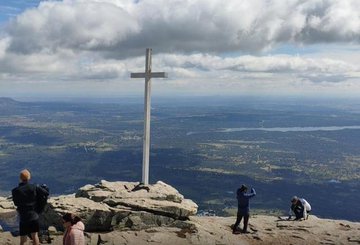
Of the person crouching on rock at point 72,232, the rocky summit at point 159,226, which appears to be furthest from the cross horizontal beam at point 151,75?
the person crouching on rock at point 72,232

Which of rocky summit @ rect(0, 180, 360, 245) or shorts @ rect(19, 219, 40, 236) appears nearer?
shorts @ rect(19, 219, 40, 236)

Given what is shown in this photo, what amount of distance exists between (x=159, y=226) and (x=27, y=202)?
21.4 feet

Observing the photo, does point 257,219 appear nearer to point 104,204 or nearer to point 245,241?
point 245,241

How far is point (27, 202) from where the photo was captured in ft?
43.6

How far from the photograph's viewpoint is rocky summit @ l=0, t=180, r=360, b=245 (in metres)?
17.2

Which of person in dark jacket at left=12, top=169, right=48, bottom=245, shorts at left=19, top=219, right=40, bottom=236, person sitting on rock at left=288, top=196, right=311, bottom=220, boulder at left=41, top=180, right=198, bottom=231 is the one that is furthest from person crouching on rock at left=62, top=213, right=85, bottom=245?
person sitting on rock at left=288, top=196, right=311, bottom=220

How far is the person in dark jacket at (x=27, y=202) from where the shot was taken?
13.2 meters

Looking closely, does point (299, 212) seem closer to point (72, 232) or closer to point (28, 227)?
point (28, 227)

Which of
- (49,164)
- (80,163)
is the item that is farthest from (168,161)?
(49,164)

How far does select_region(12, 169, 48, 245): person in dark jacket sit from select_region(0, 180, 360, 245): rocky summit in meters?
3.06

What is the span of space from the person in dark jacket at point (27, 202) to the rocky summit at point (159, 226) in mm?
3065

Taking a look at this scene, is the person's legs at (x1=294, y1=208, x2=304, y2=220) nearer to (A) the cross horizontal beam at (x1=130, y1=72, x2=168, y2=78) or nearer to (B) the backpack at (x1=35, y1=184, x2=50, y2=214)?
(A) the cross horizontal beam at (x1=130, y1=72, x2=168, y2=78)

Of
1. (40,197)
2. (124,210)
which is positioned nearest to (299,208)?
(124,210)

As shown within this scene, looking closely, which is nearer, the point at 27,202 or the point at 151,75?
the point at 27,202
